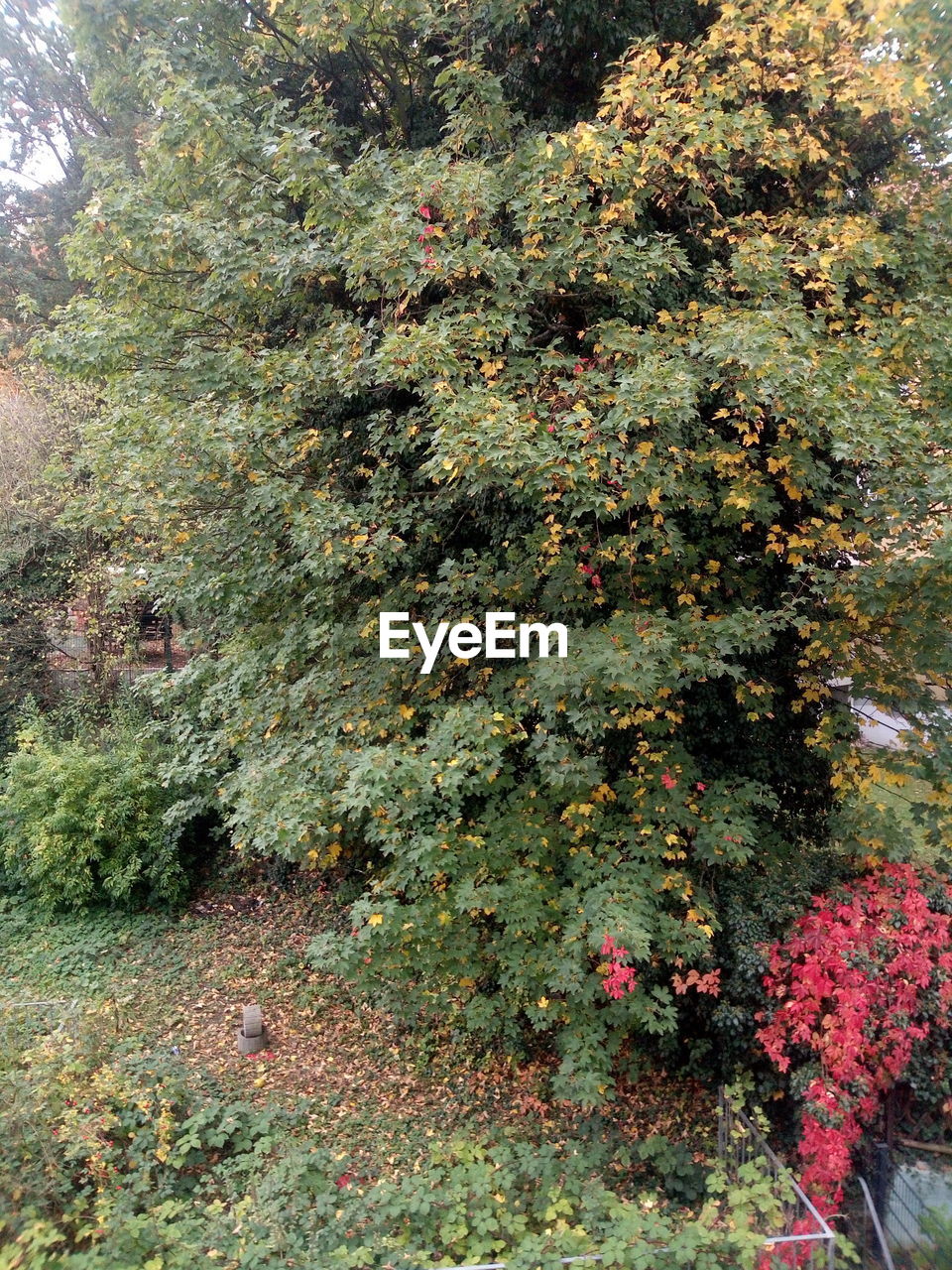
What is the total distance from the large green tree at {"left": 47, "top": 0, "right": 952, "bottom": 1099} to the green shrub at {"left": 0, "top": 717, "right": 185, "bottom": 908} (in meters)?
3.04

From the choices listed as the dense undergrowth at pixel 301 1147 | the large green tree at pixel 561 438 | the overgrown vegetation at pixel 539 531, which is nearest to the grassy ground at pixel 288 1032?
the dense undergrowth at pixel 301 1147

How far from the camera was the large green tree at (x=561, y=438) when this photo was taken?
13.8 feet

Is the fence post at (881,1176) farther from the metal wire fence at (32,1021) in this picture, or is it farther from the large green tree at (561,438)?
the metal wire fence at (32,1021)

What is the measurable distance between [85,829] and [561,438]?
21.0 feet

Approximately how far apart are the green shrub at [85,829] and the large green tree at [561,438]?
3.04 metres

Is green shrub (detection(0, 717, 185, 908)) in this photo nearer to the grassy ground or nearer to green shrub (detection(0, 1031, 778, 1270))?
the grassy ground

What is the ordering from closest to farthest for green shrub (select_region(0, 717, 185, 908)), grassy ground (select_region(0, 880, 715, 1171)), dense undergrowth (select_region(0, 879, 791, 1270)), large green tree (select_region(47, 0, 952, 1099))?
dense undergrowth (select_region(0, 879, 791, 1270)) < large green tree (select_region(47, 0, 952, 1099)) < grassy ground (select_region(0, 880, 715, 1171)) < green shrub (select_region(0, 717, 185, 908))

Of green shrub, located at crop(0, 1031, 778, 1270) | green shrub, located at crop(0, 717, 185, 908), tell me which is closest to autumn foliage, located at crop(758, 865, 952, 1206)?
green shrub, located at crop(0, 1031, 778, 1270)

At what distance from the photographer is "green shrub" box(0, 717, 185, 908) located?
310 inches

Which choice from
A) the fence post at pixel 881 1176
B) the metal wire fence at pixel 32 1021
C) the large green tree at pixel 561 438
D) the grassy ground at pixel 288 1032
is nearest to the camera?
the fence post at pixel 881 1176

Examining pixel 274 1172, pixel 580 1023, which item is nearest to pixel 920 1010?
pixel 580 1023

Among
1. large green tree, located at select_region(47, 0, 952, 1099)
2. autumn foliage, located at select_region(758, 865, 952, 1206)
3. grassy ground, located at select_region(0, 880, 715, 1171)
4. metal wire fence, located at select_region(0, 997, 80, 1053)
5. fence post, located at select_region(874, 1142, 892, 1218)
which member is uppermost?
large green tree, located at select_region(47, 0, 952, 1099)

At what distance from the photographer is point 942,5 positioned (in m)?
3.98

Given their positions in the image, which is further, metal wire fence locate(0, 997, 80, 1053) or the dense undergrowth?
metal wire fence locate(0, 997, 80, 1053)
